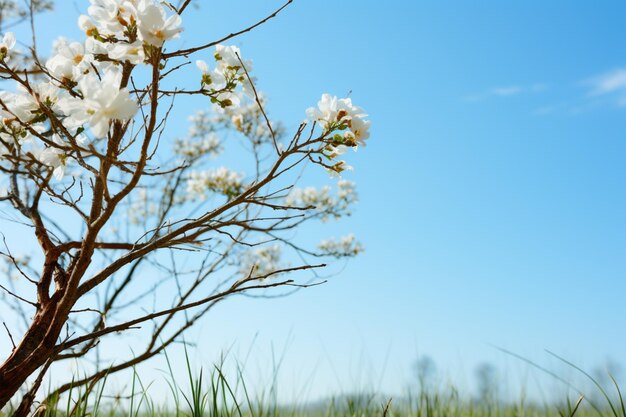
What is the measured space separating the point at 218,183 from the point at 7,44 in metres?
2.66

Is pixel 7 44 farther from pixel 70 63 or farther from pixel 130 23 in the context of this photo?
pixel 130 23

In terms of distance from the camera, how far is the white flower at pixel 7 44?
6.25ft

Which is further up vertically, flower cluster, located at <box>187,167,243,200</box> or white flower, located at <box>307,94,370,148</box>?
flower cluster, located at <box>187,167,243,200</box>

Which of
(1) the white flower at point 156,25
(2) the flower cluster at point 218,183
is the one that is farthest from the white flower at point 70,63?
(2) the flower cluster at point 218,183

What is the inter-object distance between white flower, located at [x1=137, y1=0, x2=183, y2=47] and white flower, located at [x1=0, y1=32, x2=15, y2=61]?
2.02 feet

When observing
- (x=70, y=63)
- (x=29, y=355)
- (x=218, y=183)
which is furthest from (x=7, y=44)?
(x=218, y=183)

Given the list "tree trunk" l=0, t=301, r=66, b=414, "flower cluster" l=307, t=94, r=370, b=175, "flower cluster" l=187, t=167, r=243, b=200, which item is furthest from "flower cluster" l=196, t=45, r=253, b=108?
"flower cluster" l=187, t=167, r=243, b=200

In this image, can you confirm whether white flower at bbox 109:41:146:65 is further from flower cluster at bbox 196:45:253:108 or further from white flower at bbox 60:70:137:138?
flower cluster at bbox 196:45:253:108

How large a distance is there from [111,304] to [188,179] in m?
1.18

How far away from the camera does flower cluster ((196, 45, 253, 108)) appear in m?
2.01

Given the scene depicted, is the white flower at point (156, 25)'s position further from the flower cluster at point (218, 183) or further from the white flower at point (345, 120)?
the flower cluster at point (218, 183)

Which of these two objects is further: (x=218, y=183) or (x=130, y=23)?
(x=218, y=183)

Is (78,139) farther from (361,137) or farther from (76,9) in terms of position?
(76,9)

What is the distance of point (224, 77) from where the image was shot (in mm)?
2037
